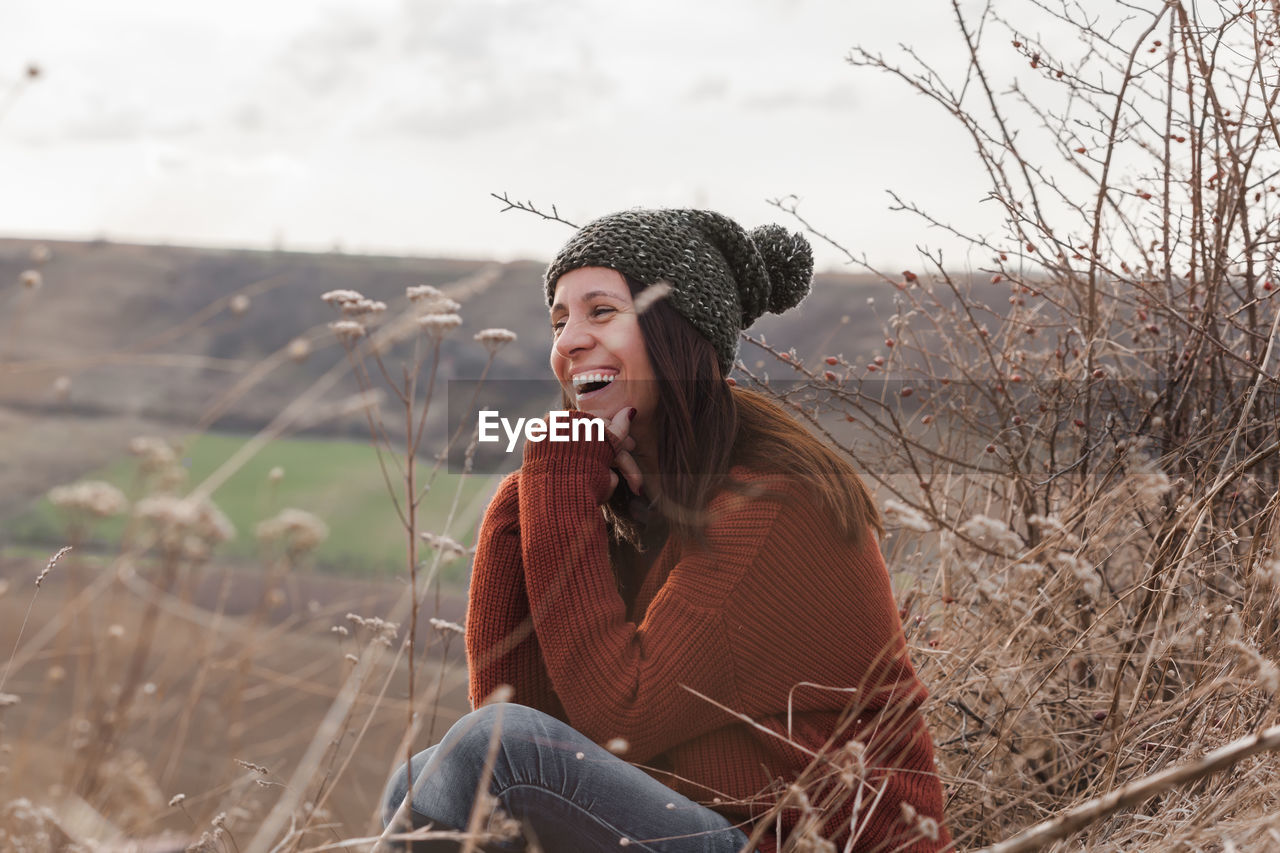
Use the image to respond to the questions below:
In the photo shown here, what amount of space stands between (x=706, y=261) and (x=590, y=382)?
32 centimetres

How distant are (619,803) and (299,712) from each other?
7836 millimetres

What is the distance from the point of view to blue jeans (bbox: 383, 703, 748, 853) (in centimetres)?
145

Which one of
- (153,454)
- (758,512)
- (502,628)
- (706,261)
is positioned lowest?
(502,628)

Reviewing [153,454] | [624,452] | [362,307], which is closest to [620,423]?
[624,452]

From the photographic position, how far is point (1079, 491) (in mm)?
1909

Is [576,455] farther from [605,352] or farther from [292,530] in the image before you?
[292,530]

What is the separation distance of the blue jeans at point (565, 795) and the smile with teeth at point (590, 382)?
59 centimetres

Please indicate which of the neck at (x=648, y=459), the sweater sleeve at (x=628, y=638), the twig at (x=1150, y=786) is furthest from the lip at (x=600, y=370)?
the twig at (x=1150, y=786)

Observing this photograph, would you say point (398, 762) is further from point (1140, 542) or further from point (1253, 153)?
point (1253, 153)

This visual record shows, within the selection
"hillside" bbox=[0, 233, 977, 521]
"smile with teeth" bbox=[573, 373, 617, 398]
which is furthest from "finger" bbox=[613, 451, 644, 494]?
"hillside" bbox=[0, 233, 977, 521]

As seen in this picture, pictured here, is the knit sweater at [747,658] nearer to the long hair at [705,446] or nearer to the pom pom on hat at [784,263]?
the long hair at [705,446]

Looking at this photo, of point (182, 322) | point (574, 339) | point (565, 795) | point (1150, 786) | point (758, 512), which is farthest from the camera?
point (182, 322)

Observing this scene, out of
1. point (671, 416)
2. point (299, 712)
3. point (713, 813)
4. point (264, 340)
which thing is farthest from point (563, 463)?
point (264, 340)

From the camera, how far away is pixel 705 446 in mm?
1745
